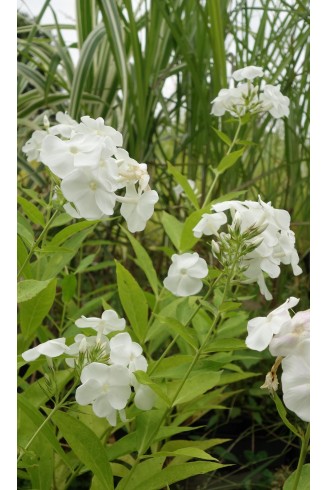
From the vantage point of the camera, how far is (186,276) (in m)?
0.71

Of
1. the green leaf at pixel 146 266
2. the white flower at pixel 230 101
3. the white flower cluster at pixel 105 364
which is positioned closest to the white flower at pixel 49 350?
the white flower cluster at pixel 105 364

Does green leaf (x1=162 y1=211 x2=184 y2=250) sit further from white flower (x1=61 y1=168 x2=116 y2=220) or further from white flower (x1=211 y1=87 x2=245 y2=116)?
white flower (x1=61 y1=168 x2=116 y2=220)

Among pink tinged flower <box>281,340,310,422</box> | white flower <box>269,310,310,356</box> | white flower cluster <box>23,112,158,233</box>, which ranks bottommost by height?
pink tinged flower <box>281,340,310,422</box>

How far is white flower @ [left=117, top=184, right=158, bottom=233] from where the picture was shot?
0.69 m

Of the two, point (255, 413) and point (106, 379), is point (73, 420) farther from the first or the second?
point (255, 413)

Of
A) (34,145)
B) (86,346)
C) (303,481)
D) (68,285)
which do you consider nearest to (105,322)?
(86,346)

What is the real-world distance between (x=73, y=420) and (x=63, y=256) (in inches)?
14.1

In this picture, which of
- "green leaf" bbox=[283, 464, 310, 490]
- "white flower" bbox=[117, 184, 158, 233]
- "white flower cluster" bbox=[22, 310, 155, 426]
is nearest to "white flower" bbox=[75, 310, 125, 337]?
"white flower cluster" bbox=[22, 310, 155, 426]

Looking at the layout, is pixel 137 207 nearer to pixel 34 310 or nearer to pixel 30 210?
pixel 30 210

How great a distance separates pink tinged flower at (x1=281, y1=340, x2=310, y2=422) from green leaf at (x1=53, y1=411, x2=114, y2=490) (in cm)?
32

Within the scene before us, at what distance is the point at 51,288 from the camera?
0.88 metres

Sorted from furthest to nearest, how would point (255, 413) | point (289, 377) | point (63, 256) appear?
point (255, 413), point (63, 256), point (289, 377)

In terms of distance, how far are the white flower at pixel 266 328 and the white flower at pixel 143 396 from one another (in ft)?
0.68
